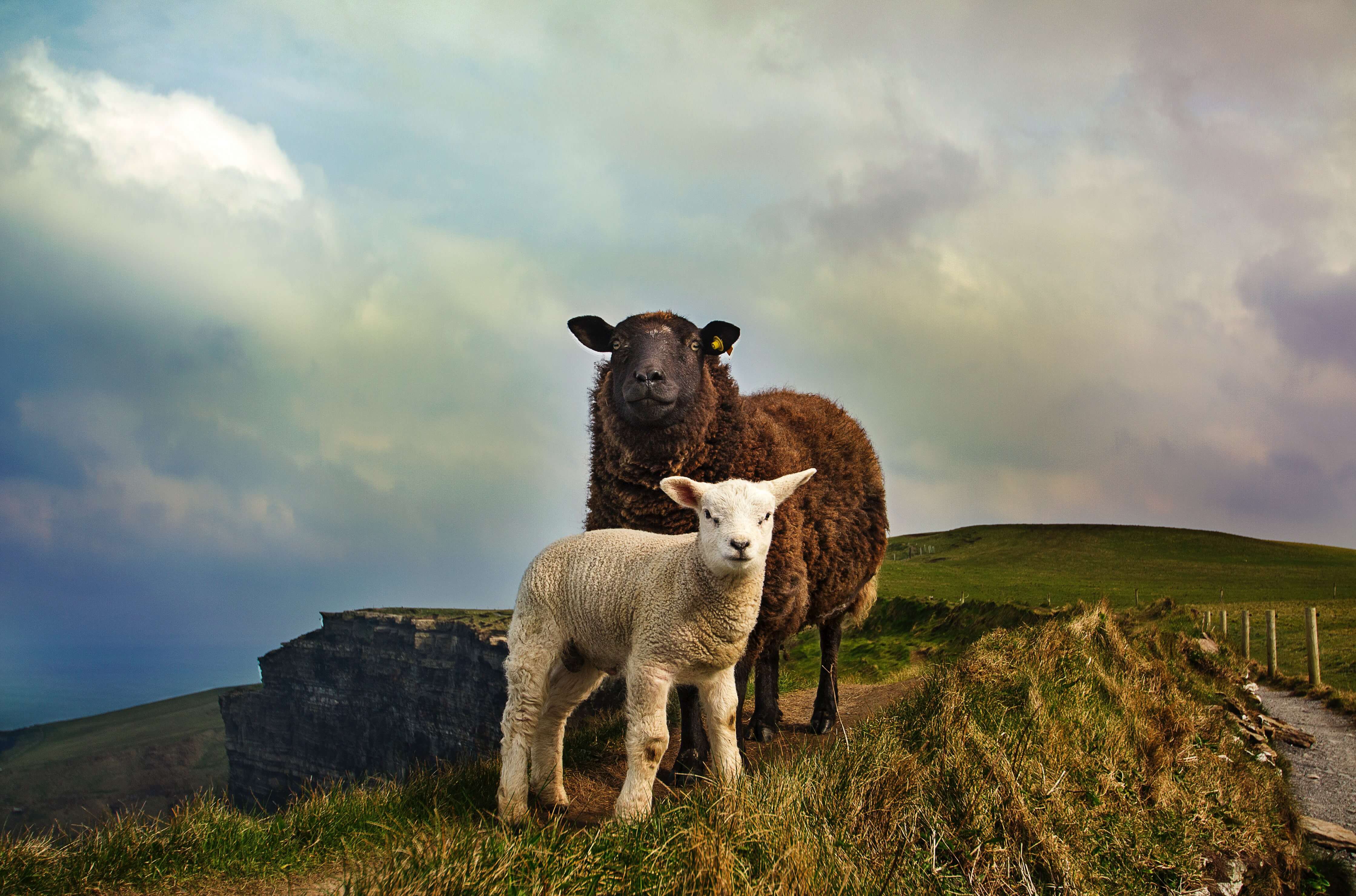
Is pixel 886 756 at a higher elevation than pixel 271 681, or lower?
higher

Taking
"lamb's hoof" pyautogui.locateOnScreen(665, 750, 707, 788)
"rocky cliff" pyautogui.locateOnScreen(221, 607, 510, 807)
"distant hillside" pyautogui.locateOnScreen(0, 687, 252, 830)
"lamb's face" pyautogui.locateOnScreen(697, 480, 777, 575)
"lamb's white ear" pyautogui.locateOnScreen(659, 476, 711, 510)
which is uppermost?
"lamb's white ear" pyautogui.locateOnScreen(659, 476, 711, 510)

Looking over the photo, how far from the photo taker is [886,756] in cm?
564

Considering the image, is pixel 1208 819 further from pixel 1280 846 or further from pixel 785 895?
pixel 785 895

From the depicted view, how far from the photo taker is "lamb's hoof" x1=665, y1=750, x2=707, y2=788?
6027 mm

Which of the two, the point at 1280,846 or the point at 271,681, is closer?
the point at 1280,846

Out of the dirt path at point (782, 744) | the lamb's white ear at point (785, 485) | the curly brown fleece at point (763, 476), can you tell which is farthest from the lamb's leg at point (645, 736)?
the curly brown fleece at point (763, 476)

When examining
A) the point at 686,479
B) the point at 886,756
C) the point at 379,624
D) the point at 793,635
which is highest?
the point at 686,479

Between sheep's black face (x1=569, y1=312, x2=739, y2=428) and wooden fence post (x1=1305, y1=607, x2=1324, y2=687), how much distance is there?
17.2 m

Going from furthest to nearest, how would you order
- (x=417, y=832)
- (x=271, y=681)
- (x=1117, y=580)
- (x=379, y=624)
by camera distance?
(x=271, y=681) → (x=379, y=624) → (x=1117, y=580) → (x=417, y=832)

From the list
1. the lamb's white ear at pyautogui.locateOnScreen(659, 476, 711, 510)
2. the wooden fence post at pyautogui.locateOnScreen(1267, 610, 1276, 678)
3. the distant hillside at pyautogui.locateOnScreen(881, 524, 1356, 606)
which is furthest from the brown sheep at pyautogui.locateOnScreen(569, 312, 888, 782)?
the wooden fence post at pyautogui.locateOnScreen(1267, 610, 1276, 678)

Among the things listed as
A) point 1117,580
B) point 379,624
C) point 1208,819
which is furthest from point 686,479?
point 379,624

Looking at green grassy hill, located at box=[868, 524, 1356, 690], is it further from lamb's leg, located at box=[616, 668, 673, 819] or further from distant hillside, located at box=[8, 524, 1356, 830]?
lamb's leg, located at box=[616, 668, 673, 819]

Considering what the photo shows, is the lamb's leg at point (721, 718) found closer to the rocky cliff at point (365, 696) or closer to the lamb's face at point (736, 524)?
the lamb's face at point (736, 524)

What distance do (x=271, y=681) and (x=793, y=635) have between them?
10439 cm
